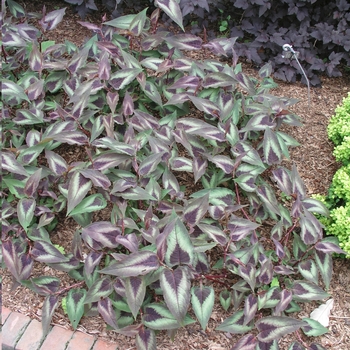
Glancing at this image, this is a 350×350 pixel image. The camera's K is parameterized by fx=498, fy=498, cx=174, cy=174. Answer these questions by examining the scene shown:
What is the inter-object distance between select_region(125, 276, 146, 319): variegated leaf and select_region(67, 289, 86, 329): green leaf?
27 centimetres

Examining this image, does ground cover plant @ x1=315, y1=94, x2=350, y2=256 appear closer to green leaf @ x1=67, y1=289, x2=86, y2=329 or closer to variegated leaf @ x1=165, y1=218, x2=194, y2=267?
variegated leaf @ x1=165, y1=218, x2=194, y2=267

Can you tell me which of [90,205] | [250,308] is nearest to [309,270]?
[250,308]

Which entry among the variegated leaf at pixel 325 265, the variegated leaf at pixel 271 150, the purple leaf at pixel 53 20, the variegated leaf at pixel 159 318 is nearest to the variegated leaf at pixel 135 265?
the variegated leaf at pixel 159 318

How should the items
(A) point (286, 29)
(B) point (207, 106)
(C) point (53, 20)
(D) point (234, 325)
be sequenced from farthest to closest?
1. (A) point (286, 29)
2. (C) point (53, 20)
3. (B) point (207, 106)
4. (D) point (234, 325)

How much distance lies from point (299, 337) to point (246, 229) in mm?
521

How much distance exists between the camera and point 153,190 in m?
2.41

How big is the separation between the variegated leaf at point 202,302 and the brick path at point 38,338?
0.41m

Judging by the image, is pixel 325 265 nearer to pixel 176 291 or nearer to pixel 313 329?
pixel 313 329

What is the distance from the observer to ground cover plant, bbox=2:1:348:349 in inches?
83.7

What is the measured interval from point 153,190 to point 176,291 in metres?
0.63

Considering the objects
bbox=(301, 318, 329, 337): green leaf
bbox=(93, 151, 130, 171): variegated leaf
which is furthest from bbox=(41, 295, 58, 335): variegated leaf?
bbox=(301, 318, 329, 337): green leaf

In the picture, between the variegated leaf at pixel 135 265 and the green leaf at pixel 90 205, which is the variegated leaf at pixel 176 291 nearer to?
the variegated leaf at pixel 135 265

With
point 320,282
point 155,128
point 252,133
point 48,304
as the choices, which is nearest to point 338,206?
point 320,282

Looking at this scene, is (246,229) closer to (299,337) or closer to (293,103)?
(299,337)
